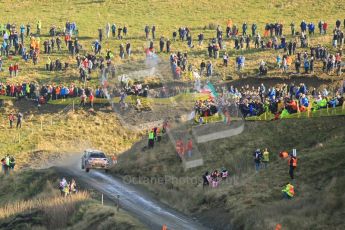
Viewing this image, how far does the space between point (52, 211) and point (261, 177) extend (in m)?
11.7

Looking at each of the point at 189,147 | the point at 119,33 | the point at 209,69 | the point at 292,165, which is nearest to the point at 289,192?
the point at 292,165

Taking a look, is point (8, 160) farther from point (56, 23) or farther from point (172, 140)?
point (56, 23)

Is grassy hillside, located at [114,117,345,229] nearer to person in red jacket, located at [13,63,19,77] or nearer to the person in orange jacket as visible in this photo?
the person in orange jacket

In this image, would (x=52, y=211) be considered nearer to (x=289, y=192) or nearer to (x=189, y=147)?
(x=189, y=147)

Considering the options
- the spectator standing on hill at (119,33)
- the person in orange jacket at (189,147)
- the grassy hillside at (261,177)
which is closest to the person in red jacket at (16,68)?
the spectator standing on hill at (119,33)

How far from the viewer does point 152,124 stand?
210ft

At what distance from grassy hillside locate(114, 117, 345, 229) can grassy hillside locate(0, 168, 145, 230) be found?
4.71 m

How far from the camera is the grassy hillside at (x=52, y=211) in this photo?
3959 cm

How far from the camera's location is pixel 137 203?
4434 cm

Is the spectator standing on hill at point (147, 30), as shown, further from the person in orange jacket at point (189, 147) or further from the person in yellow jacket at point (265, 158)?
the person in yellow jacket at point (265, 158)

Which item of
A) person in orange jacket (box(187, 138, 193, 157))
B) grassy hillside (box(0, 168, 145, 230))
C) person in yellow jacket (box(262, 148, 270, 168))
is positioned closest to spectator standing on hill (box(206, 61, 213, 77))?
person in orange jacket (box(187, 138, 193, 157))

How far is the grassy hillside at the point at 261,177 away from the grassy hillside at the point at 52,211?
4.71 m

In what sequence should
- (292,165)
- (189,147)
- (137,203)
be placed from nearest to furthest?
(292,165) < (137,203) < (189,147)

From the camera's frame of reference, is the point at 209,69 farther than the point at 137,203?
Yes
